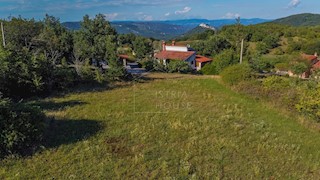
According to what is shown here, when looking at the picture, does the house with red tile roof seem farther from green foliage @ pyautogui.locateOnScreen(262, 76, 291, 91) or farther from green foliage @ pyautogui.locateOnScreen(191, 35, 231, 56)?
green foliage @ pyautogui.locateOnScreen(191, 35, 231, 56)

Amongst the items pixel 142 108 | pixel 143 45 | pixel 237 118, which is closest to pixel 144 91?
pixel 142 108

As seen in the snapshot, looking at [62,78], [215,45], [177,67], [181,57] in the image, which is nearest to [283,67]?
[181,57]

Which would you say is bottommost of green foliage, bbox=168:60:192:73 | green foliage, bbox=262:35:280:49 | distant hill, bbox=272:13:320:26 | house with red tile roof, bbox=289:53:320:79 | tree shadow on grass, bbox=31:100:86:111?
house with red tile roof, bbox=289:53:320:79

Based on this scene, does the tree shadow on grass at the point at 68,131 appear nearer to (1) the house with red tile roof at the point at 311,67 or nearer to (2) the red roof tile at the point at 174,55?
(1) the house with red tile roof at the point at 311,67

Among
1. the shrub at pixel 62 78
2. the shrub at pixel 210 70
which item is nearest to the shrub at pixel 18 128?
the shrub at pixel 62 78

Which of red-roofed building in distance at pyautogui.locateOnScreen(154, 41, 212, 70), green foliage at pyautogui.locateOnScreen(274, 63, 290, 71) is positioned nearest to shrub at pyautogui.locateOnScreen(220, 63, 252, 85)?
red-roofed building in distance at pyautogui.locateOnScreen(154, 41, 212, 70)

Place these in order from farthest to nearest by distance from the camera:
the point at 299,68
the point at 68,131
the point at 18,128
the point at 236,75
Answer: the point at 299,68, the point at 236,75, the point at 68,131, the point at 18,128

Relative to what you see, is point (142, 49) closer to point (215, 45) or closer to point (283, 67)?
point (215, 45)
